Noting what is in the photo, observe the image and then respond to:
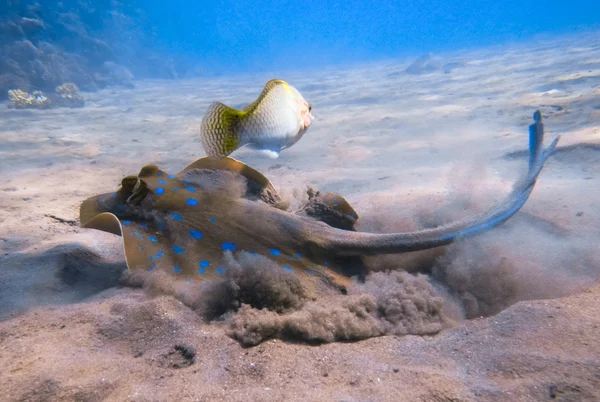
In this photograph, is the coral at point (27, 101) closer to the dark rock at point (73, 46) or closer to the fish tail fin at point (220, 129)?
the dark rock at point (73, 46)

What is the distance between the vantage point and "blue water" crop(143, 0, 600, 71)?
56.5 metres

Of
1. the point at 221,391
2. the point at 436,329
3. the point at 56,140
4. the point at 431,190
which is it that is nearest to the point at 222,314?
the point at 221,391

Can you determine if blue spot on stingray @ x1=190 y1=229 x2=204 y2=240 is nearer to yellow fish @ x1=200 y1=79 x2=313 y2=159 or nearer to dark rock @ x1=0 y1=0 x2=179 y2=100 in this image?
yellow fish @ x1=200 y1=79 x2=313 y2=159

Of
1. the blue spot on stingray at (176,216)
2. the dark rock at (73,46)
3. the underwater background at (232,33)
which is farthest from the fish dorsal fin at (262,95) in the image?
the underwater background at (232,33)

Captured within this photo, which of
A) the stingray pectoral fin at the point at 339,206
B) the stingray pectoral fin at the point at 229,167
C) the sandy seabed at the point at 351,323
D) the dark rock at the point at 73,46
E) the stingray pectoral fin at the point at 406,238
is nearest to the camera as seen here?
the sandy seabed at the point at 351,323

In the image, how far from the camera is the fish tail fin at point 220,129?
2385 mm

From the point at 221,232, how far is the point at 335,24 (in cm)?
11809

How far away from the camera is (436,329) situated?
7.49 ft

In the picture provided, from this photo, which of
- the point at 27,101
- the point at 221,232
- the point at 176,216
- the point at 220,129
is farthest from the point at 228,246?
the point at 27,101

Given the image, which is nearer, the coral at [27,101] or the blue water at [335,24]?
the coral at [27,101]

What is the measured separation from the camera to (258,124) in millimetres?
2445

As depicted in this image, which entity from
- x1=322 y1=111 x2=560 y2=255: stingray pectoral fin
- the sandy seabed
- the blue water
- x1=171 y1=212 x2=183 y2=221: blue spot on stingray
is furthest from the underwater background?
x1=322 y1=111 x2=560 y2=255: stingray pectoral fin

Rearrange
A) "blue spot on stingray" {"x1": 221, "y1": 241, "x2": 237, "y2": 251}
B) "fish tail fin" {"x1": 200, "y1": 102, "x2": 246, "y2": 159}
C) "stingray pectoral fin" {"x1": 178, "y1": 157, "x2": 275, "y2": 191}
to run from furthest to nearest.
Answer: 1. "stingray pectoral fin" {"x1": 178, "y1": 157, "x2": 275, "y2": 191}
2. "blue spot on stingray" {"x1": 221, "y1": 241, "x2": 237, "y2": 251}
3. "fish tail fin" {"x1": 200, "y1": 102, "x2": 246, "y2": 159}

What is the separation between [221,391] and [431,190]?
12.6 feet
